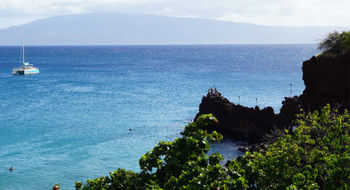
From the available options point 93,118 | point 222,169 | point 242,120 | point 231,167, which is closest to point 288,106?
point 242,120

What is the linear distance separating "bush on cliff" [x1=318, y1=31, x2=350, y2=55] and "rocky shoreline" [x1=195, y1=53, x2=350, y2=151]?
875mm

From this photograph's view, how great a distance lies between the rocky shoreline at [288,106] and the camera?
34.5 meters

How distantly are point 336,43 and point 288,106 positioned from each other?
10.3 meters

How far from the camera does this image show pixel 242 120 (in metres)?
44.9

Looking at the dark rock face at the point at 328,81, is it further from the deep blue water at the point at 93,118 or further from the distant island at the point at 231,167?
the distant island at the point at 231,167

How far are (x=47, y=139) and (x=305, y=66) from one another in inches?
1253

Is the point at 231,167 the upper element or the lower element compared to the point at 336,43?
lower

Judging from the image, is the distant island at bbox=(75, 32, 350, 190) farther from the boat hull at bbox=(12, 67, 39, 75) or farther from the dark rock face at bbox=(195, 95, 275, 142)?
the boat hull at bbox=(12, 67, 39, 75)

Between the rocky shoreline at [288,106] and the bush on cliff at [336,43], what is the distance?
875 mm

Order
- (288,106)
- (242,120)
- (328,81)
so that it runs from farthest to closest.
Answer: (242,120), (288,106), (328,81)

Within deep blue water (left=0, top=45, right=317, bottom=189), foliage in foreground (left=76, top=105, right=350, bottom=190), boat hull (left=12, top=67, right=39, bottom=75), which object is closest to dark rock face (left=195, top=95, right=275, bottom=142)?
deep blue water (left=0, top=45, right=317, bottom=189)

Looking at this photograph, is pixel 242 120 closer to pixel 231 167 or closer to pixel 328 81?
pixel 328 81

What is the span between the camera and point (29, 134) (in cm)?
4838

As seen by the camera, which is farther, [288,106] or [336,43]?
[288,106]
